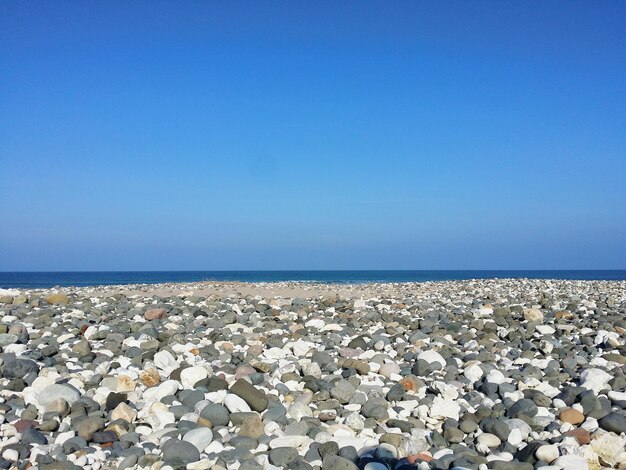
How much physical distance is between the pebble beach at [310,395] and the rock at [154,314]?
34 centimetres

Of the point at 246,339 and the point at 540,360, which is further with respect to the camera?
the point at 246,339

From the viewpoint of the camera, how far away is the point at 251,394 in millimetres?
3994

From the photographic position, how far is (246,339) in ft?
19.9

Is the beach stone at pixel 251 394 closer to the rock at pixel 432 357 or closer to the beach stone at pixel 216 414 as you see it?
the beach stone at pixel 216 414

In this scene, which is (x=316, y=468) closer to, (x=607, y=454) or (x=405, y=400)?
(x=405, y=400)

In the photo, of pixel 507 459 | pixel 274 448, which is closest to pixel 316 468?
pixel 274 448

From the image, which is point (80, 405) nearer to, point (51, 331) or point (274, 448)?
point (274, 448)

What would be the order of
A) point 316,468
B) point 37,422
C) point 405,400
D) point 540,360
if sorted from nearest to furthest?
point 316,468, point 37,422, point 405,400, point 540,360

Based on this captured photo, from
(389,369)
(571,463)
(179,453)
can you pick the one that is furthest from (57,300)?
(571,463)

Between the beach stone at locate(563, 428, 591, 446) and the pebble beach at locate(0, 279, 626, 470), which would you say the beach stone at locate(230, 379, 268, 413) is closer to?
the pebble beach at locate(0, 279, 626, 470)

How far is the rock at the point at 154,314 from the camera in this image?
24.3ft

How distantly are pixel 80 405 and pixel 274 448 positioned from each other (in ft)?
4.78

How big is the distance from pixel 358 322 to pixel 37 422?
4418mm

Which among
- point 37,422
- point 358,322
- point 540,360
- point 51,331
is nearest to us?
point 37,422
